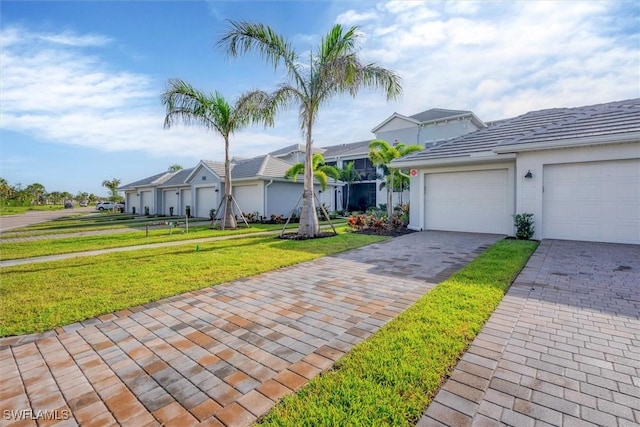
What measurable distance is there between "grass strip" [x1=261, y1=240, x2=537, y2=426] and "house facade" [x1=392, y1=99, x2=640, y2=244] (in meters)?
6.64

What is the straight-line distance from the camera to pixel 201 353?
10.2 feet

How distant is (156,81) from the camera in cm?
1433

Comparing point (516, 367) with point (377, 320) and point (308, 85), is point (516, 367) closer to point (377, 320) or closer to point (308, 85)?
point (377, 320)

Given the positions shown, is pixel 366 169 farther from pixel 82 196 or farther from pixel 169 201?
pixel 82 196

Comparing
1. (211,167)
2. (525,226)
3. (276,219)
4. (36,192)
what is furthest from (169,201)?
(36,192)

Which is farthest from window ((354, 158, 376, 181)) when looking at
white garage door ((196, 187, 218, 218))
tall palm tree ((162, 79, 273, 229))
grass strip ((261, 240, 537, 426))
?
grass strip ((261, 240, 537, 426))

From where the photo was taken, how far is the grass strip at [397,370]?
7.05 ft

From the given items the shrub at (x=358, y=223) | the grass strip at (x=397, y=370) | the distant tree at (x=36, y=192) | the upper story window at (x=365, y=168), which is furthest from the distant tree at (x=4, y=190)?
the grass strip at (x=397, y=370)

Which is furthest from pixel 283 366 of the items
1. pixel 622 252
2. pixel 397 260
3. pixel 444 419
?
pixel 622 252

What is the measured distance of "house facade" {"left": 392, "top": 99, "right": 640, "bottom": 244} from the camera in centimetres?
838

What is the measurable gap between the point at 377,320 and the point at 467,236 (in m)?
8.22

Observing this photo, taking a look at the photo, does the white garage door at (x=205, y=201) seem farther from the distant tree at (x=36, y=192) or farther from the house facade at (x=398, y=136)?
the distant tree at (x=36, y=192)

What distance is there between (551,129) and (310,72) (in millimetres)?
8302

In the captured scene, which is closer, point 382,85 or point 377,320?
point 377,320
